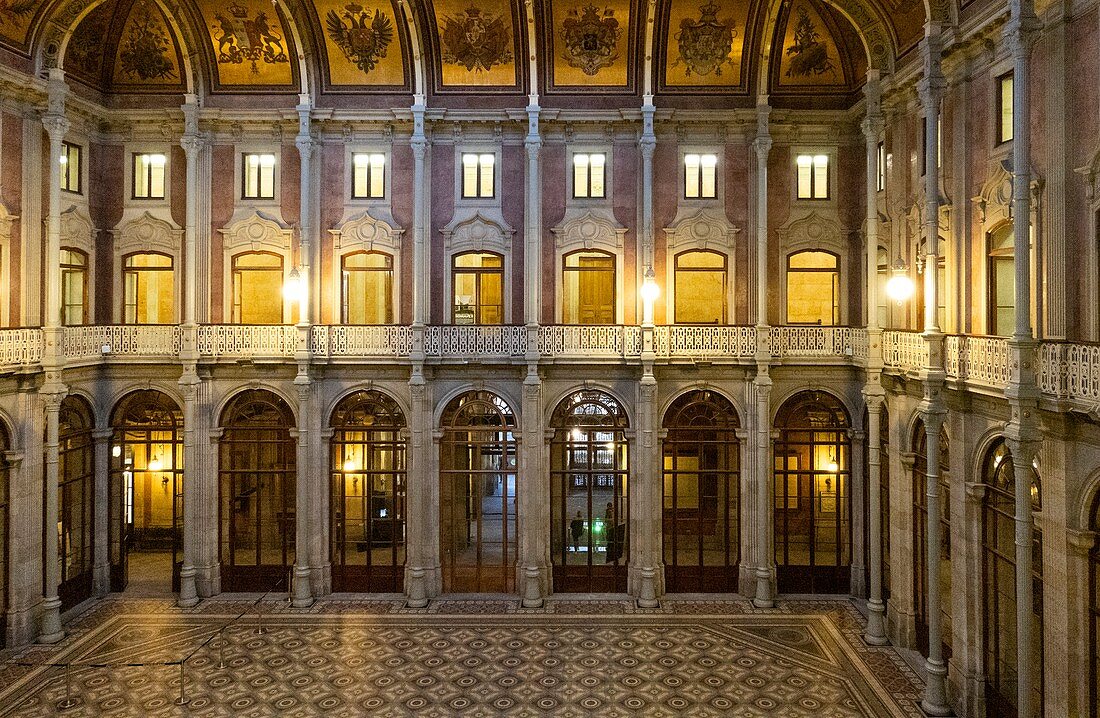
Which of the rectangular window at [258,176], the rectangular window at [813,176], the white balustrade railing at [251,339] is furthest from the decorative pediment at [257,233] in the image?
the rectangular window at [813,176]

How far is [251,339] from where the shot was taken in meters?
18.1

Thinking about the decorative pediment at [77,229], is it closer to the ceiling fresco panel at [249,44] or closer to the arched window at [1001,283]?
the ceiling fresco panel at [249,44]

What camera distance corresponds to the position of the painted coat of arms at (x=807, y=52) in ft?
59.6

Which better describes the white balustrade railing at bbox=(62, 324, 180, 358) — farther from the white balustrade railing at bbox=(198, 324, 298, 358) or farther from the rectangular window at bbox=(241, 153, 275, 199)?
the rectangular window at bbox=(241, 153, 275, 199)

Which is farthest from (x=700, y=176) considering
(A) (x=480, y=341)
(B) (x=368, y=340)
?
(B) (x=368, y=340)

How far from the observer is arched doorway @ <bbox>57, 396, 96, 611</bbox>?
17.5m

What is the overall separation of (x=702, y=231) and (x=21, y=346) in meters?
14.9

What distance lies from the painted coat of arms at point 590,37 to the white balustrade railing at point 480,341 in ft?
21.9

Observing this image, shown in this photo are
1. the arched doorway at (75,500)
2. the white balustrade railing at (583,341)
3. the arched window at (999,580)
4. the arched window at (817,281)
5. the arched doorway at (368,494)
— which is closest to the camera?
the arched window at (999,580)

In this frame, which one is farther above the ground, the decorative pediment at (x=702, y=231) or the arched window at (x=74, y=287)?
the decorative pediment at (x=702, y=231)

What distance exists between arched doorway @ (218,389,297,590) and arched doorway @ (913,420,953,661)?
45.5 ft

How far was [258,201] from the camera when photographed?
1898cm

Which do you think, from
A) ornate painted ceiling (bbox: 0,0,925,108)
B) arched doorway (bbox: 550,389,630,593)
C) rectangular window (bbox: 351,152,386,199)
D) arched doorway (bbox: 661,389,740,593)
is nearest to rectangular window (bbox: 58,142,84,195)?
ornate painted ceiling (bbox: 0,0,925,108)

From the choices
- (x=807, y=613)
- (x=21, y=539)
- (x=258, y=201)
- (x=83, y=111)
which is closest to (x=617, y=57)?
(x=258, y=201)
